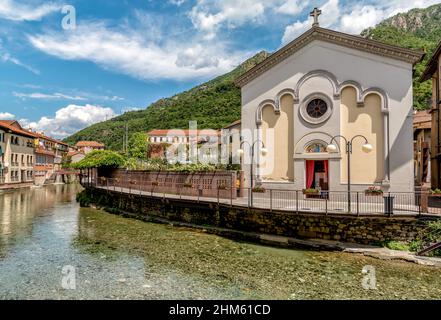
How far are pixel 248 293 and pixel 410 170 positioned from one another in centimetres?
1109

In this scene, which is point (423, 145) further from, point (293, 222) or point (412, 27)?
point (412, 27)

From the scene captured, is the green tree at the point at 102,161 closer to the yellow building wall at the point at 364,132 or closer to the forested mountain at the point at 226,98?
the yellow building wall at the point at 364,132

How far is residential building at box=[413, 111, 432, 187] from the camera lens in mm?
22609

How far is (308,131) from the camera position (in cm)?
1688

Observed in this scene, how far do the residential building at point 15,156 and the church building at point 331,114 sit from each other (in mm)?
39643

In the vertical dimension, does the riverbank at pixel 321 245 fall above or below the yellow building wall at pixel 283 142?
below

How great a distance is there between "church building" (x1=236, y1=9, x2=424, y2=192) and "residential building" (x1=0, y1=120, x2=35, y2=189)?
1561 inches

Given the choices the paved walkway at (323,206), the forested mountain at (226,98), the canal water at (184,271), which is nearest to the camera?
the canal water at (184,271)

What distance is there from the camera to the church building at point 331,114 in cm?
1493

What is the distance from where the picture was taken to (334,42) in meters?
16.4

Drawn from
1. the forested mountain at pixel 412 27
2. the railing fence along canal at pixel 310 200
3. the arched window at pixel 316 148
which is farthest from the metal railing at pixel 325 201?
the forested mountain at pixel 412 27
